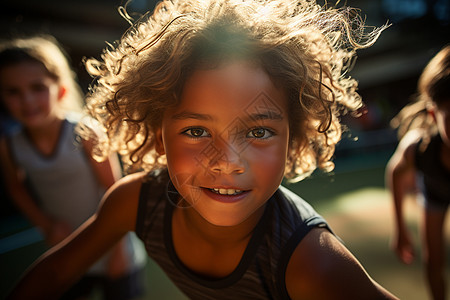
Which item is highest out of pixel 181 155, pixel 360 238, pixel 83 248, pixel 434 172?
pixel 181 155

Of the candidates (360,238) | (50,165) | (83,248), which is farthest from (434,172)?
(50,165)

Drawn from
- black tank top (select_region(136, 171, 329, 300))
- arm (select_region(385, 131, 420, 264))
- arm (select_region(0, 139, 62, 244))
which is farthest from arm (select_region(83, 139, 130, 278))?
arm (select_region(385, 131, 420, 264))

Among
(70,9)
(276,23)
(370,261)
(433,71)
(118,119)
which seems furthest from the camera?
(70,9)

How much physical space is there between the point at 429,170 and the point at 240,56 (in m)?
1.27

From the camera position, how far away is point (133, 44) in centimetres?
80

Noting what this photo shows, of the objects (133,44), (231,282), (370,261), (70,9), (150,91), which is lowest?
(370,261)

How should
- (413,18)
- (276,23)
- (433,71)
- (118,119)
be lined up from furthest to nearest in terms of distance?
(413,18)
(433,71)
(118,119)
(276,23)

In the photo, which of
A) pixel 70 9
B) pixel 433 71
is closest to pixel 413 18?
pixel 433 71

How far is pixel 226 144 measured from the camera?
620 millimetres

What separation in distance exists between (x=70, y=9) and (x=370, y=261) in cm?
616

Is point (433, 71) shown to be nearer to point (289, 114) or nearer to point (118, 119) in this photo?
point (289, 114)

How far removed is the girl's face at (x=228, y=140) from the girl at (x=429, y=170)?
995 mm

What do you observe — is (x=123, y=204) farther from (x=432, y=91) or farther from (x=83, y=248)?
(x=432, y=91)

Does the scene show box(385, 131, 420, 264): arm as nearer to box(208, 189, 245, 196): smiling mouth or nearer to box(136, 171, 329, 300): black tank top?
box(136, 171, 329, 300): black tank top
